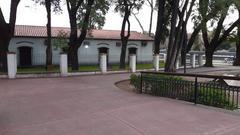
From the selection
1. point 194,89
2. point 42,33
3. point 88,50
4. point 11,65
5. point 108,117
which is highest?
point 42,33

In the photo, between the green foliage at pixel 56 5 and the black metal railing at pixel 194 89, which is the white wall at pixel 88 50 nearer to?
the green foliage at pixel 56 5

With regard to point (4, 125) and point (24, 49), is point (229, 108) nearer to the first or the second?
point (4, 125)

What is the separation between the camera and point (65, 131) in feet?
16.8

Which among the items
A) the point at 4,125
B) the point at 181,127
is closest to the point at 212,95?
the point at 181,127

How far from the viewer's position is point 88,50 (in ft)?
83.3

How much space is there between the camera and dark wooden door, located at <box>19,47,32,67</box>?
2244 centimetres

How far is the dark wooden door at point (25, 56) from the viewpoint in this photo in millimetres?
22438

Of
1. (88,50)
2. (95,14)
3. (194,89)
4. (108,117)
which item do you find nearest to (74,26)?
(95,14)

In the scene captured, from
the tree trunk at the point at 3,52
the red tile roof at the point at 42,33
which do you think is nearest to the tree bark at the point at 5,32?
the tree trunk at the point at 3,52

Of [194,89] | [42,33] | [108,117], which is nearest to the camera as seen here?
[108,117]

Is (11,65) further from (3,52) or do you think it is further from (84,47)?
(84,47)

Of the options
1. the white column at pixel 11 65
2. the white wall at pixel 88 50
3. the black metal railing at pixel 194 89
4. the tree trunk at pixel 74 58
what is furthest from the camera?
the white wall at pixel 88 50

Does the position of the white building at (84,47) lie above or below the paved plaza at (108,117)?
above

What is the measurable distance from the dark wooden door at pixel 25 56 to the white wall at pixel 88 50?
1.10 ft
